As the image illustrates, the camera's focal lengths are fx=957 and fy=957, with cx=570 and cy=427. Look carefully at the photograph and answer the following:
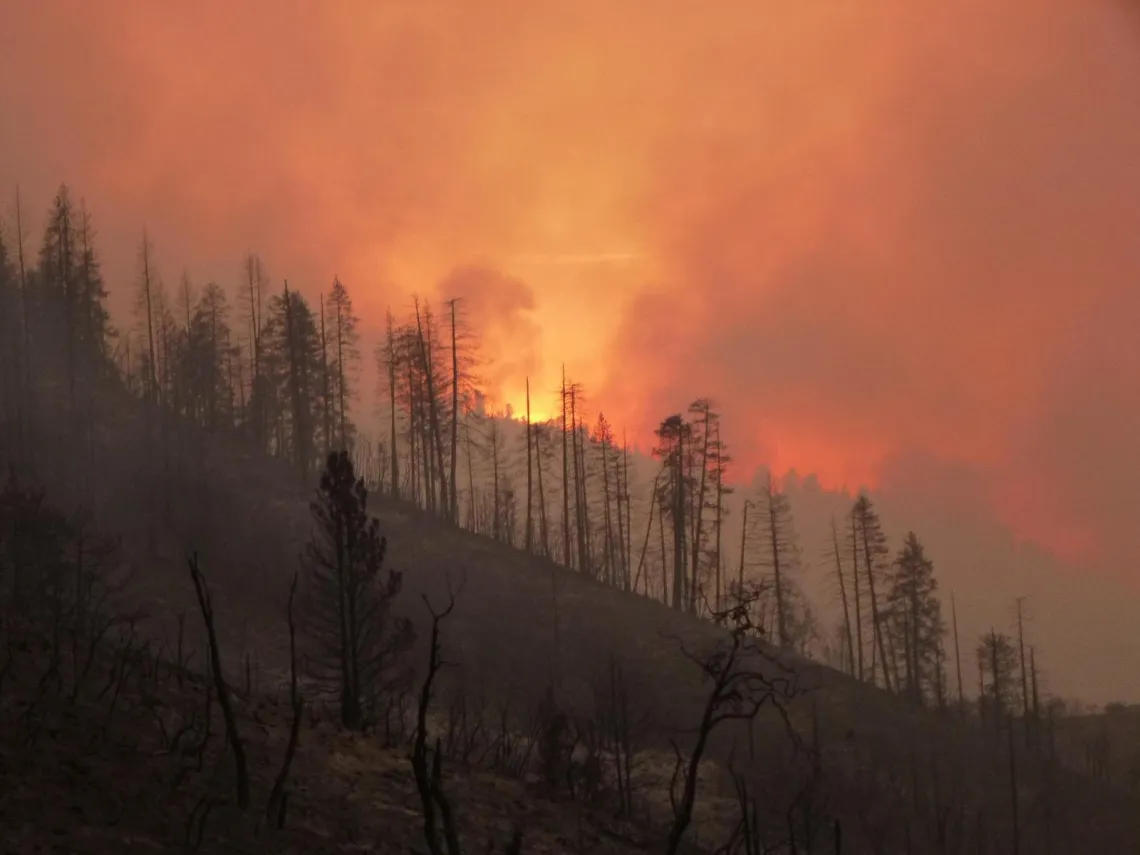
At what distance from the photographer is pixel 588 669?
4172 centimetres

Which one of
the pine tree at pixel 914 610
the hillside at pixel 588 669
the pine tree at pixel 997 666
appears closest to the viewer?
the hillside at pixel 588 669

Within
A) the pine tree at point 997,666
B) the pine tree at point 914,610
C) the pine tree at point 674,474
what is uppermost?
the pine tree at point 674,474

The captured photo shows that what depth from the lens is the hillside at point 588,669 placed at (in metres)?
36.5

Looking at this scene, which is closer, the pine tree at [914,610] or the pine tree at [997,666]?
the pine tree at [914,610]

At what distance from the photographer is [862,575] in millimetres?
56875

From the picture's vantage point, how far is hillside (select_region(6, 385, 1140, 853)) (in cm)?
3647

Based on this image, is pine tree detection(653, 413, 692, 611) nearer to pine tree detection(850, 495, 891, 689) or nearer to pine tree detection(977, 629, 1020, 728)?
pine tree detection(850, 495, 891, 689)

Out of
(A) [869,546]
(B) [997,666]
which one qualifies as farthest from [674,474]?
(B) [997,666]

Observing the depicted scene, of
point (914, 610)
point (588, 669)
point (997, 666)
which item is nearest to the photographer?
point (588, 669)

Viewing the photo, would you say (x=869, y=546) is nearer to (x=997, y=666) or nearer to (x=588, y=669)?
(x=997, y=666)

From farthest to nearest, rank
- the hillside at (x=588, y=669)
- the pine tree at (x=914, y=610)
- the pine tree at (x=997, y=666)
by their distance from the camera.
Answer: the pine tree at (x=997, y=666), the pine tree at (x=914, y=610), the hillside at (x=588, y=669)

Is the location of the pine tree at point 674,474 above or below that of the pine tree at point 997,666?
above

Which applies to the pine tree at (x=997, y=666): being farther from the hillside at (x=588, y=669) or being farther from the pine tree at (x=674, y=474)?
the pine tree at (x=674, y=474)

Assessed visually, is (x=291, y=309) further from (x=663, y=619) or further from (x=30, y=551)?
(x=30, y=551)
